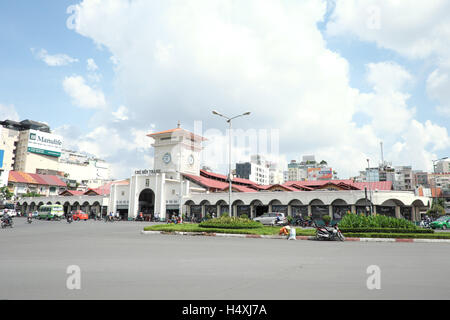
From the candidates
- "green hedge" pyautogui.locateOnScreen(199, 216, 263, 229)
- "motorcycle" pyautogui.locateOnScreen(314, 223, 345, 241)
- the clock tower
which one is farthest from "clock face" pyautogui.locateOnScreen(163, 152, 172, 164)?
"motorcycle" pyautogui.locateOnScreen(314, 223, 345, 241)

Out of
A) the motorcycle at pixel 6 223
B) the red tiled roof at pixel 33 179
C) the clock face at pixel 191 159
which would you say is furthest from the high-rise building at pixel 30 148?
the motorcycle at pixel 6 223

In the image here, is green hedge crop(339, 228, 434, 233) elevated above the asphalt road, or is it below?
above

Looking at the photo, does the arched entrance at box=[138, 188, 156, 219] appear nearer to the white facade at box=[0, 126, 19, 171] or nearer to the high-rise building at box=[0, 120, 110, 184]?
the high-rise building at box=[0, 120, 110, 184]

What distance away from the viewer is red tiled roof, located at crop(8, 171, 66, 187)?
3091 inches

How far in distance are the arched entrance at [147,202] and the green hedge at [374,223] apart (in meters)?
37.6

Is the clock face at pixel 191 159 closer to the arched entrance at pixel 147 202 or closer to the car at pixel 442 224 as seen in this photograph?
the arched entrance at pixel 147 202

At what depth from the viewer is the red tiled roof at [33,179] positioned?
78.5 m

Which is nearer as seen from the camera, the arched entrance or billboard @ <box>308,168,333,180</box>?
the arched entrance

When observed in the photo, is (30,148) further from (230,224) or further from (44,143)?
(230,224)

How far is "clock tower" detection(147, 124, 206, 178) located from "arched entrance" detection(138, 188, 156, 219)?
439 cm

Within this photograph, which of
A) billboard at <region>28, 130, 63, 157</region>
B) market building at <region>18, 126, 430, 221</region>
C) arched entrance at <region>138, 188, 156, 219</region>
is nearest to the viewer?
market building at <region>18, 126, 430, 221</region>

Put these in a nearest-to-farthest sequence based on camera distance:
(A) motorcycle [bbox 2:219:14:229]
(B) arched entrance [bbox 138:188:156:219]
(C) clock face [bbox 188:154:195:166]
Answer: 1. (A) motorcycle [bbox 2:219:14:229]
2. (B) arched entrance [bbox 138:188:156:219]
3. (C) clock face [bbox 188:154:195:166]

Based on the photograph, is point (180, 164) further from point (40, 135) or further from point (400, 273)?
point (40, 135)

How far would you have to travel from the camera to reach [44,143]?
324 feet
